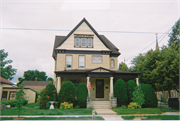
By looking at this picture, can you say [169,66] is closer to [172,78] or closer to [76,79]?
[172,78]

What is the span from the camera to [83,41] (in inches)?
879

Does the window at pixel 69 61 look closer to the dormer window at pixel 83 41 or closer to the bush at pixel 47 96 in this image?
the dormer window at pixel 83 41

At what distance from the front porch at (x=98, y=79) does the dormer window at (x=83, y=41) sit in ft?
12.3

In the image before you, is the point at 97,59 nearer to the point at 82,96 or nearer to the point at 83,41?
the point at 83,41

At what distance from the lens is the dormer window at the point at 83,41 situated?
873 inches

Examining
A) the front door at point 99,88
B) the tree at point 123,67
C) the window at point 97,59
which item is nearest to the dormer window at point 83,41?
the window at point 97,59

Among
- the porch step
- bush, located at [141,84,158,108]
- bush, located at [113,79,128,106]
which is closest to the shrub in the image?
the porch step

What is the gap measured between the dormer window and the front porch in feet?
12.3

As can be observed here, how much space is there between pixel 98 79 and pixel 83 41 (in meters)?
5.63

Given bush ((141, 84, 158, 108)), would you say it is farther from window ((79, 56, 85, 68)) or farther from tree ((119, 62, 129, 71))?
tree ((119, 62, 129, 71))

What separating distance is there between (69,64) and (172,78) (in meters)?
12.4

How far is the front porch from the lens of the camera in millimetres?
19062

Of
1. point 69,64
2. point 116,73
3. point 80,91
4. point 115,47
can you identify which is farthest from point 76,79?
point 115,47

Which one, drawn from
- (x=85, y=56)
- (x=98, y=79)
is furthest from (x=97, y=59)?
(x=98, y=79)
